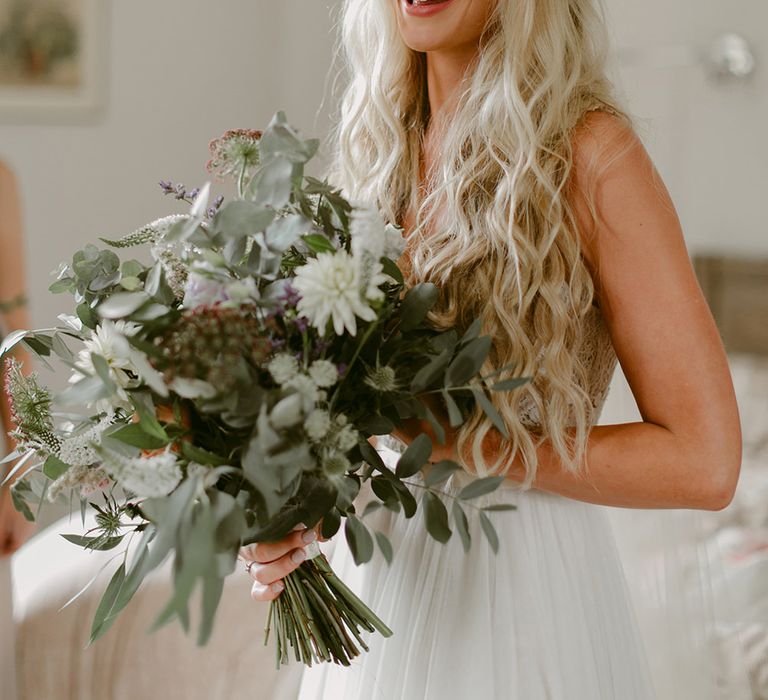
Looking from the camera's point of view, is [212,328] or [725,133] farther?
[725,133]

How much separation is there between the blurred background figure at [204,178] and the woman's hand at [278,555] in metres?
0.75

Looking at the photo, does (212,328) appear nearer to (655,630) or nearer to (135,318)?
(135,318)

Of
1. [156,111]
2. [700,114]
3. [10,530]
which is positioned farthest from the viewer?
[156,111]

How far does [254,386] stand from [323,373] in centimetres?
7

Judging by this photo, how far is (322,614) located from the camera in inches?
42.4

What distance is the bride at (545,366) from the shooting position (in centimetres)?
102

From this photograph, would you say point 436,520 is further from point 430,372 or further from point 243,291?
point 243,291

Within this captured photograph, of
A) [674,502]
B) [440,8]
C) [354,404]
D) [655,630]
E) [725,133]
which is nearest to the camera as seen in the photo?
[354,404]

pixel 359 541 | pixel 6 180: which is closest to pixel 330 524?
pixel 359 541

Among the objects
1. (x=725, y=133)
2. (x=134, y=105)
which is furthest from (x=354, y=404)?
(x=134, y=105)

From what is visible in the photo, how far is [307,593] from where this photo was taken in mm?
1077

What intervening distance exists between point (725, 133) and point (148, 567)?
2377 millimetres

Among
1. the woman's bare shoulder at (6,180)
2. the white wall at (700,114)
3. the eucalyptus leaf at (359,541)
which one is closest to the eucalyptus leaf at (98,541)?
the eucalyptus leaf at (359,541)

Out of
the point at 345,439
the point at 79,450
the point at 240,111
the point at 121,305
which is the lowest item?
the point at 240,111
